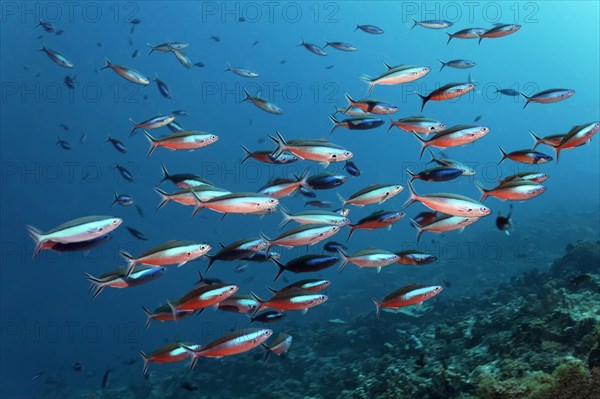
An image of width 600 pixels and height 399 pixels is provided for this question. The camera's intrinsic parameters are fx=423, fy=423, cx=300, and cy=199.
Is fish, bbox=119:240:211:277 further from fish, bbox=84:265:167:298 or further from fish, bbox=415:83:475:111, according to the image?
fish, bbox=415:83:475:111

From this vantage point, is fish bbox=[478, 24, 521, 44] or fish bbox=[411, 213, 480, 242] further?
fish bbox=[478, 24, 521, 44]

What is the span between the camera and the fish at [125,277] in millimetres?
4766

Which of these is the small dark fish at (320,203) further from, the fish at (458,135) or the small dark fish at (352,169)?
the fish at (458,135)

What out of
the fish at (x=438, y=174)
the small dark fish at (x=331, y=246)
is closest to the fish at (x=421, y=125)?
the fish at (x=438, y=174)

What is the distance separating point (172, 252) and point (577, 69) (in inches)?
7112

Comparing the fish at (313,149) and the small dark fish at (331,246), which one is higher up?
the fish at (313,149)

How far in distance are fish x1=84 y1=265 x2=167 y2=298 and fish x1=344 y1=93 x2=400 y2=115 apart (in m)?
3.89

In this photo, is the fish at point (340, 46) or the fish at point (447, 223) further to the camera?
the fish at point (340, 46)

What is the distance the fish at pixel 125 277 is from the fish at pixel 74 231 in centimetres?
71

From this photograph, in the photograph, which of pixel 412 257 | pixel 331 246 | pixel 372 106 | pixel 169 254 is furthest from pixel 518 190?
pixel 169 254

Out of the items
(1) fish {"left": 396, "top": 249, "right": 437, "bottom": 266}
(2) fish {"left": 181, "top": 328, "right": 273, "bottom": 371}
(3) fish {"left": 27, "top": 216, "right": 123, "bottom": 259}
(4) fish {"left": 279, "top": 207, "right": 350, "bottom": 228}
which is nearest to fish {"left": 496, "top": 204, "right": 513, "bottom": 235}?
(1) fish {"left": 396, "top": 249, "right": 437, "bottom": 266}

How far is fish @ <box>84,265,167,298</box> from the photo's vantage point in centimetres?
477

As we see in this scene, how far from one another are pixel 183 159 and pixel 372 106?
74.7 m

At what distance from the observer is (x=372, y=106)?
6840 millimetres
